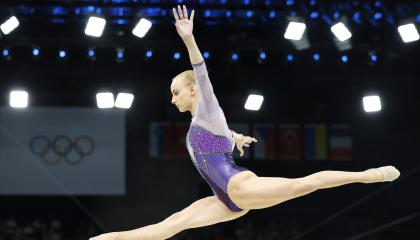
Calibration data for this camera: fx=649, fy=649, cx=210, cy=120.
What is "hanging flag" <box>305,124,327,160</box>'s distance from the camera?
985 cm

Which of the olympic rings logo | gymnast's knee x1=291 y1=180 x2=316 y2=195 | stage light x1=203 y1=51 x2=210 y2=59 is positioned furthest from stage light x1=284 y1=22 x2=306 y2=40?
the olympic rings logo

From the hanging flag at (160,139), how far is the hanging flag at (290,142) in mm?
1674

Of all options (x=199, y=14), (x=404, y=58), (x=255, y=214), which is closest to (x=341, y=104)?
(x=404, y=58)

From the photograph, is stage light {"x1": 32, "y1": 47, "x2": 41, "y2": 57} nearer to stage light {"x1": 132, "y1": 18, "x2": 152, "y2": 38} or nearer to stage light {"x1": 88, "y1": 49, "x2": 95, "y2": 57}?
stage light {"x1": 88, "y1": 49, "x2": 95, "y2": 57}

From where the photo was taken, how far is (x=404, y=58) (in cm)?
866

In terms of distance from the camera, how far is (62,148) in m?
9.18

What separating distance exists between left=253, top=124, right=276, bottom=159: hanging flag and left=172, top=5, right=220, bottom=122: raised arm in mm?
5678

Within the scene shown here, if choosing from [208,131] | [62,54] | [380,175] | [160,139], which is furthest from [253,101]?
[380,175]

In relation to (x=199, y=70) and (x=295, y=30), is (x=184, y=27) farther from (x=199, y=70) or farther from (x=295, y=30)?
(x=295, y=30)

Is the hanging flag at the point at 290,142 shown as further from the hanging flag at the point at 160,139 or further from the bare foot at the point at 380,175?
the bare foot at the point at 380,175

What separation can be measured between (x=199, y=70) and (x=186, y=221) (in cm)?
94

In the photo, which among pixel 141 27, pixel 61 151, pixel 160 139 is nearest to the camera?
pixel 141 27

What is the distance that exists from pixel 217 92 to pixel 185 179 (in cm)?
150

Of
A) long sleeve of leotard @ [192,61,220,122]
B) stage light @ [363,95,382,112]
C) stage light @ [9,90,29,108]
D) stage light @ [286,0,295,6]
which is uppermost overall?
stage light @ [286,0,295,6]
